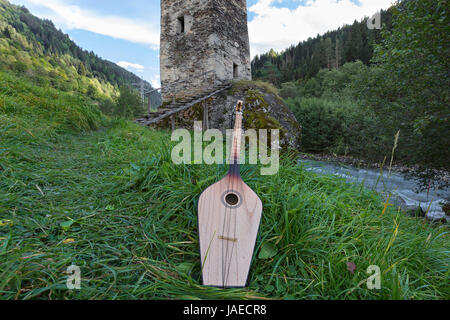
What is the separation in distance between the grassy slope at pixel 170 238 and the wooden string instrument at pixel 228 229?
76 mm

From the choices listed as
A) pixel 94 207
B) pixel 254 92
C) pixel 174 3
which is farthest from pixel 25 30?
pixel 94 207

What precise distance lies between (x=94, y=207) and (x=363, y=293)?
1768 millimetres

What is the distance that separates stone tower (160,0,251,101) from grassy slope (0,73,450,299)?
256 inches

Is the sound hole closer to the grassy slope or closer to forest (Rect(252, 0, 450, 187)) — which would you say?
the grassy slope

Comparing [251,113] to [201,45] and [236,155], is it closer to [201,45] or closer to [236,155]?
[201,45]

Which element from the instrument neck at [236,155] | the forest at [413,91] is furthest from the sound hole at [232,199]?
the forest at [413,91]

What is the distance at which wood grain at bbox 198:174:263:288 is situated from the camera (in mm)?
1055

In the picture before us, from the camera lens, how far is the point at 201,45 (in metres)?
8.17

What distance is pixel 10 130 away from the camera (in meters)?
2.42

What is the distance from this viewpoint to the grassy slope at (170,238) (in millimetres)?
946

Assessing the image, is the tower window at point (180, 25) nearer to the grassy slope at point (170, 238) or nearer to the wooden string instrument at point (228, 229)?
the grassy slope at point (170, 238)

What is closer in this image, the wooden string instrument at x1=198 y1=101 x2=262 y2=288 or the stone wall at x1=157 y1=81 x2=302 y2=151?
the wooden string instrument at x1=198 y1=101 x2=262 y2=288

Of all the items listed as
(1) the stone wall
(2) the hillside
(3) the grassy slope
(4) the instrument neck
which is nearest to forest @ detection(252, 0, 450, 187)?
(3) the grassy slope

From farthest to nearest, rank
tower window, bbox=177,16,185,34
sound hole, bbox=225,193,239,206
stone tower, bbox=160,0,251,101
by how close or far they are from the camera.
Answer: tower window, bbox=177,16,185,34, stone tower, bbox=160,0,251,101, sound hole, bbox=225,193,239,206
